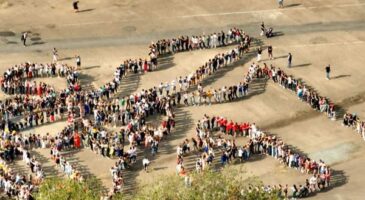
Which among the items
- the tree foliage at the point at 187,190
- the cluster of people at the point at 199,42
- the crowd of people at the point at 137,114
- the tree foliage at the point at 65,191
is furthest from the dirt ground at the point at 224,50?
the tree foliage at the point at 187,190

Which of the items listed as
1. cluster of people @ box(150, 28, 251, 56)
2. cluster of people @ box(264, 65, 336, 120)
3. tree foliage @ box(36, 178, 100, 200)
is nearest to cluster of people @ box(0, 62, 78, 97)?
cluster of people @ box(150, 28, 251, 56)

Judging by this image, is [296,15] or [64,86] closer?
[64,86]

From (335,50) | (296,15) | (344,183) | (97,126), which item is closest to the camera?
(344,183)

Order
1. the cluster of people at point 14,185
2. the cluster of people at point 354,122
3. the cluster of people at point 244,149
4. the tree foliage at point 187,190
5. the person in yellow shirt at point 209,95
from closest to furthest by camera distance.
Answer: the tree foliage at point 187,190 < the cluster of people at point 14,185 < the cluster of people at point 244,149 < the cluster of people at point 354,122 < the person in yellow shirt at point 209,95

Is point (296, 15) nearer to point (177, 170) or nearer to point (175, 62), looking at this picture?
point (175, 62)

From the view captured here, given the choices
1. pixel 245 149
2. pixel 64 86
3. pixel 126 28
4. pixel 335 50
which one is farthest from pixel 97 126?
pixel 335 50

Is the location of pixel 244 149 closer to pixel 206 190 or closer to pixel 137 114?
pixel 137 114

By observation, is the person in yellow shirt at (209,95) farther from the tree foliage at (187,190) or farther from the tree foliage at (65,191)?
the tree foliage at (65,191)
